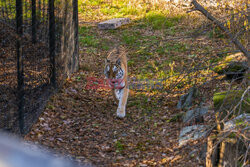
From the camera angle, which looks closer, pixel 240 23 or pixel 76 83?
pixel 240 23

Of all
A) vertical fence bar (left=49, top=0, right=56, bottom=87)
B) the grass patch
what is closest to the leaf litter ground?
vertical fence bar (left=49, top=0, right=56, bottom=87)

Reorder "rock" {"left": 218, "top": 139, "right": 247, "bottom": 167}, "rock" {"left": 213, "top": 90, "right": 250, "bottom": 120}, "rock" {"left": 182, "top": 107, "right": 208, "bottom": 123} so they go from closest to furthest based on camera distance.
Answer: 1. "rock" {"left": 218, "top": 139, "right": 247, "bottom": 167}
2. "rock" {"left": 213, "top": 90, "right": 250, "bottom": 120}
3. "rock" {"left": 182, "top": 107, "right": 208, "bottom": 123}

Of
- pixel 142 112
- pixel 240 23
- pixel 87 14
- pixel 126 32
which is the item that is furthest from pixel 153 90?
pixel 87 14

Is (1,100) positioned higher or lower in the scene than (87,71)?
higher

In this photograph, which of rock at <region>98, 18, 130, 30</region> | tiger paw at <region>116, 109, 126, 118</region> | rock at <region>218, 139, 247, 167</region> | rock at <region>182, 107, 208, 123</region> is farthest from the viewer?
rock at <region>98, 18, 130, 30</region>

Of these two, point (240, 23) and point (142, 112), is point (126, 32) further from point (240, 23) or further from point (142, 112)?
point (240, 23)

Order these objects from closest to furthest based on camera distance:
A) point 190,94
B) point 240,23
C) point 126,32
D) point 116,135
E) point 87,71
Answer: point 240,23 → point 116,135 → point 190,94 → point 87,71 → point 126,32

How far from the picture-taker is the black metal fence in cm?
418

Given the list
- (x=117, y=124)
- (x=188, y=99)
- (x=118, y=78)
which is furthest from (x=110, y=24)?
(x=117, y=124)

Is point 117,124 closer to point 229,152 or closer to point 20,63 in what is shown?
point 20,63

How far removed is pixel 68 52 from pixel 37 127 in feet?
8.63

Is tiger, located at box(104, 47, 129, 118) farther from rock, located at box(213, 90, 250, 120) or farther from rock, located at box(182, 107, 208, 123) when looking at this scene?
rock, located at box(213, 90, 250, 120)

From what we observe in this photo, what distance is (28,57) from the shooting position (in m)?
4.80

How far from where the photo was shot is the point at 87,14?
13.4 m
